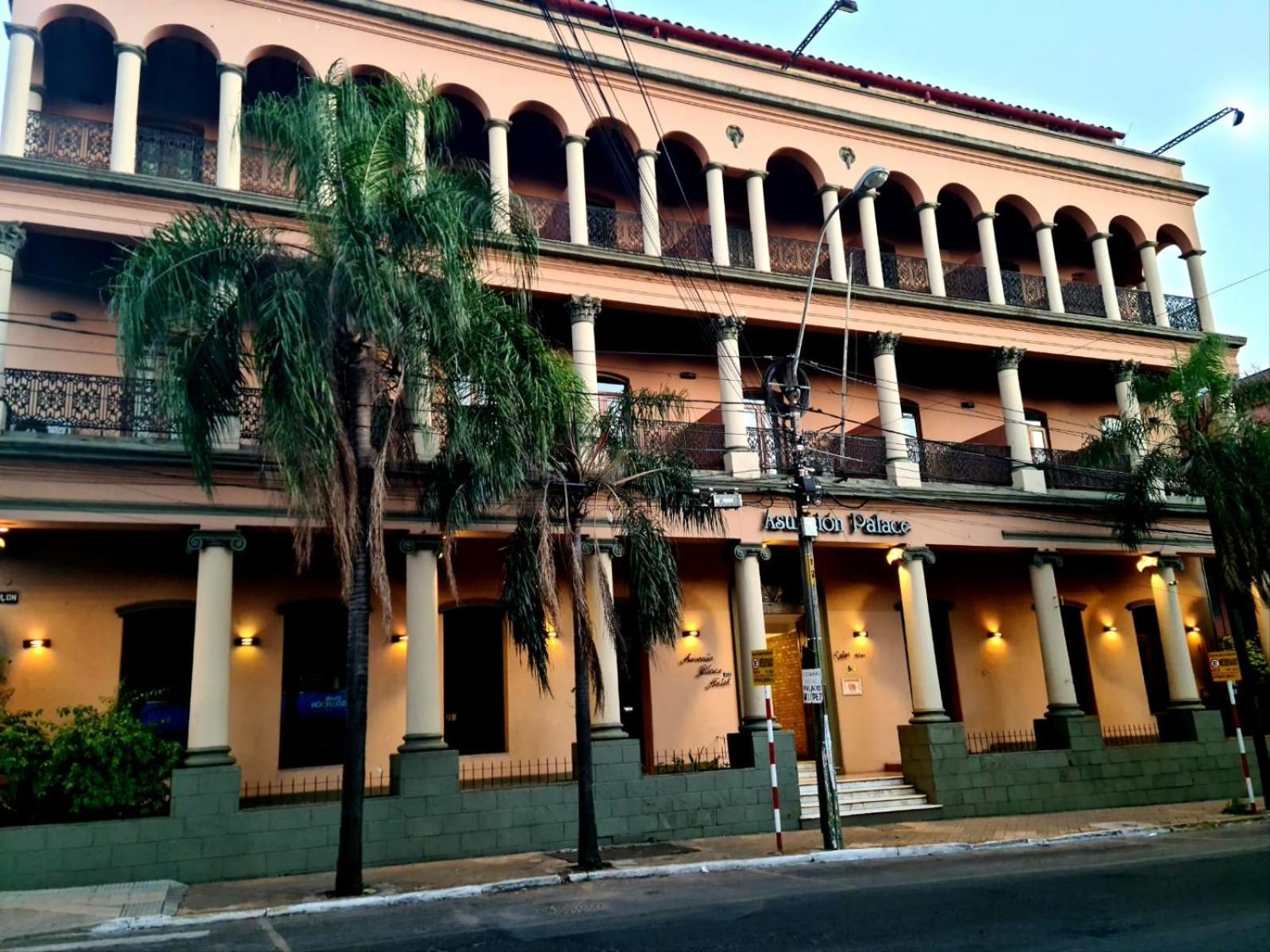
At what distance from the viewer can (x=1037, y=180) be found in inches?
906

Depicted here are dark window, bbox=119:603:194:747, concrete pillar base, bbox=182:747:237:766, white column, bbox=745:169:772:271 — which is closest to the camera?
concrete pillar base, bbox=182:747:237:766

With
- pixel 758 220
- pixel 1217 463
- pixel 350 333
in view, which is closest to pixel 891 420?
pixel 758 220

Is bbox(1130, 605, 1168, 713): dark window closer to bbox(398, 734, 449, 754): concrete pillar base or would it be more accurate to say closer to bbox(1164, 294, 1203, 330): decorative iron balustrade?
bbox(1164, 294, 1203, 330): decorative iron balustrade

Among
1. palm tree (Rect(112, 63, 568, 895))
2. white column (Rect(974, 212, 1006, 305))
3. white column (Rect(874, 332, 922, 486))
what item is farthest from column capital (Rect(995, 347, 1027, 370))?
palm tree (Rect(112, 63, 568, 895))

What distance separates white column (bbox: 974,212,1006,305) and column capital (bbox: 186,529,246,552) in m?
15.4

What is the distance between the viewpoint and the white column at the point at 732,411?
18625 mm

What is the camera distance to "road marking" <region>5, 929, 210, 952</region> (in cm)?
932

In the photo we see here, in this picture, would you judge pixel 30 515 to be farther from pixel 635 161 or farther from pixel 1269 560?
pixel 1269 560

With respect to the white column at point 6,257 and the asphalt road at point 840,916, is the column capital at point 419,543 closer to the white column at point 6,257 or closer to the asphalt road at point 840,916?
the asphalt road at point 840,916

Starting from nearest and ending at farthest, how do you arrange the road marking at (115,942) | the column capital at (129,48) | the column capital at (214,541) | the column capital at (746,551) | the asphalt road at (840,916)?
the asphalt road at (840,916) → the road marking at (115,942) → the column capital at (214,541) → the column capital at (129,48) → the column capital at (746,551)

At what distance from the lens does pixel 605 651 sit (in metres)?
16.5

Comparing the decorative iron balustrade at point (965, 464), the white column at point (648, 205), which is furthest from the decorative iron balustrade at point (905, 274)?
the white column at point (648, 205)

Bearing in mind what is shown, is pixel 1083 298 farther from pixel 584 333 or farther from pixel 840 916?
pixel 840 916

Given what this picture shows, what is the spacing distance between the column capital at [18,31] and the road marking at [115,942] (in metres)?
13.1
